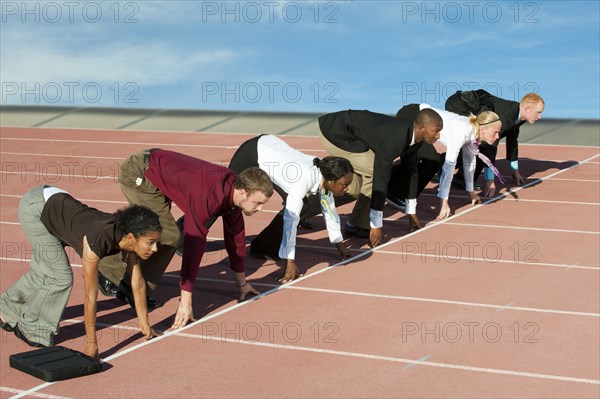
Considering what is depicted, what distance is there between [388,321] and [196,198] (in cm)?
168

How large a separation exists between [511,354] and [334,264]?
243 cm

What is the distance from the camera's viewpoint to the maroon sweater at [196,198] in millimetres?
6500

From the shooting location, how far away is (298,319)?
23.2ft

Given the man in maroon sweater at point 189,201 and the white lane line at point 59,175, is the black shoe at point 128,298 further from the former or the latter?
the white lane line at point 59,175

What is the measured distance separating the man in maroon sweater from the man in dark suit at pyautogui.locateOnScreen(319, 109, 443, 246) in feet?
6.09

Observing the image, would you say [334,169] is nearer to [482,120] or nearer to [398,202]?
[482,120]

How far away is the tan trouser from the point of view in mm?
9359

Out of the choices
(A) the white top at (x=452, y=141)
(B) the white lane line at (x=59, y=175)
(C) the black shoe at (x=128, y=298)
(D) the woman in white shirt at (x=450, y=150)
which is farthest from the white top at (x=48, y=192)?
(B) the white lane line at (x=59, y=175)

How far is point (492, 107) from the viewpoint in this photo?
11.4 m

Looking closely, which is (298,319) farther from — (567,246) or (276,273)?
(567,246)

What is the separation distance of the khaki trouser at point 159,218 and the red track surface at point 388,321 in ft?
1.00

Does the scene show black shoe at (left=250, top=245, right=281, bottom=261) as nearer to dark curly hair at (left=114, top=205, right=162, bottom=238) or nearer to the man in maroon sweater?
the man in maroon sweater

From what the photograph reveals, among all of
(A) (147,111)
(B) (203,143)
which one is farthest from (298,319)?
(A) (147,111)

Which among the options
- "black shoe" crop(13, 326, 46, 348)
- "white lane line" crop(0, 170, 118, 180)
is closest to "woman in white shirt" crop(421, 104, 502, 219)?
"black shoe" crop(13, 326, 46, 348)
